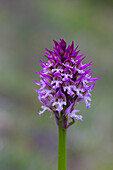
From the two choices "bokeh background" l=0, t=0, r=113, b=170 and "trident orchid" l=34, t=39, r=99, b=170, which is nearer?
"trident orchid" l=34, t=39, r=99, b=170

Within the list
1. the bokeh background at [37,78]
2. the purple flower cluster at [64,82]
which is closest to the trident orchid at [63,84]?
the purple flower cluster at [64,82]

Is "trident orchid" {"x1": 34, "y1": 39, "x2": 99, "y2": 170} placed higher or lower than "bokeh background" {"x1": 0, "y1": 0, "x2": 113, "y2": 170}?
lower

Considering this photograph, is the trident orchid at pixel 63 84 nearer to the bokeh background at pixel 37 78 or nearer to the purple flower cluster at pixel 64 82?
the purple flower cluster at pixel 64 82

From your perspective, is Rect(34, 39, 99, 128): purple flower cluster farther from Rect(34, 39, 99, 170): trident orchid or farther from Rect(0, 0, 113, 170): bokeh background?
Rect(0, 0, 113, 170): bokeh background

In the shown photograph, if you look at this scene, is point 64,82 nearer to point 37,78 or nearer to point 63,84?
point 63,84

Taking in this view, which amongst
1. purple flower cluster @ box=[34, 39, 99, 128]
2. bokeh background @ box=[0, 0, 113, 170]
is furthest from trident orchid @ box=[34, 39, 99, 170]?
bokeh background @ box=[0, 0, 113, 170]

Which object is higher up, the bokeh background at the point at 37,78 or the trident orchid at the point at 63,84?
the bokeh background at the point at 37,78
